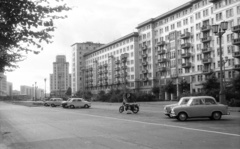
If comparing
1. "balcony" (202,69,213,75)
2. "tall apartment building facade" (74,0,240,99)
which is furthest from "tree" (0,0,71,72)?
"balcony" (202,69,213,75)

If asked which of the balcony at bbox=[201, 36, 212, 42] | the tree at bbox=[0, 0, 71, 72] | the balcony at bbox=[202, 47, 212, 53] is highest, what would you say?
the balcony at bbox=[201, 36, 212, 42]

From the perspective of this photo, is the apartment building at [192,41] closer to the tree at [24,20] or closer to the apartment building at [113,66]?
the apartment building at [113,66]

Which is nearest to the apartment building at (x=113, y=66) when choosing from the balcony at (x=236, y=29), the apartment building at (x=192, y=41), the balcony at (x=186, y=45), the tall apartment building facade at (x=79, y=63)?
the tall apartment building facade at (x=79, y=63)

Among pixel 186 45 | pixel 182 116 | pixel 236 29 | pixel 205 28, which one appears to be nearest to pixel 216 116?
pixel 182 116

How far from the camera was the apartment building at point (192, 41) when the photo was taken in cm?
7025

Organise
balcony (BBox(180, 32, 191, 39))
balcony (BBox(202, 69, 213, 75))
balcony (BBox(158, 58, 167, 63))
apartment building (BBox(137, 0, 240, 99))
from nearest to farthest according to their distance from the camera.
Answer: apartment building (BBox(137, 0, 240, 99)), balcony (BBox(202, 69, 213, 75)), balcony (BBox(180, 32, 191, 39)), balcony (BBox(158, 58, 167, 63))

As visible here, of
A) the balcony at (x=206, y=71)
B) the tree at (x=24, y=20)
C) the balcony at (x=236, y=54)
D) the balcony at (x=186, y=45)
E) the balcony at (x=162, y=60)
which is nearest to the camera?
the tree at (x=24, y=20)

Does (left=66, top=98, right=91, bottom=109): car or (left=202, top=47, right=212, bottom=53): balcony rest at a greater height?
(left=202, top=47, right=212, bottom=53): balcony

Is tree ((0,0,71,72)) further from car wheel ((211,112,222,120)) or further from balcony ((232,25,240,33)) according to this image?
balcony ((232,25,240,33))

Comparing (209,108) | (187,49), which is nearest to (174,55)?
(187,49)

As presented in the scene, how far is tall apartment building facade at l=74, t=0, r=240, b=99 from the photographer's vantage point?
70.4 m

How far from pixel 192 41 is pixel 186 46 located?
88.0 inches

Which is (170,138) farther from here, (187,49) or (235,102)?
(187,49)

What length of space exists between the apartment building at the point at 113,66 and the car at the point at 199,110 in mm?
74715
